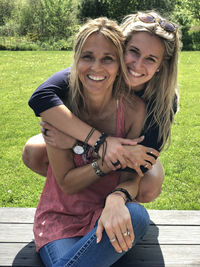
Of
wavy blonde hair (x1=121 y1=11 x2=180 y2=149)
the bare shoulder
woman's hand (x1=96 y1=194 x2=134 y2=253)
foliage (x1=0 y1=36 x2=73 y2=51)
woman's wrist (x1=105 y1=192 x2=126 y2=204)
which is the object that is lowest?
foliage (x1=0 y1=36 x2=73 y2=51)

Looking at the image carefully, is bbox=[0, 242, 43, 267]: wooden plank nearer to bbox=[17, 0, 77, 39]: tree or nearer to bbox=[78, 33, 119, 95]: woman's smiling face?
bbox=[78, 33, 119, 95]: woman's smiling face

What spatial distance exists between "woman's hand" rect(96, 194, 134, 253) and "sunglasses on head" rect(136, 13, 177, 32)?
126cm

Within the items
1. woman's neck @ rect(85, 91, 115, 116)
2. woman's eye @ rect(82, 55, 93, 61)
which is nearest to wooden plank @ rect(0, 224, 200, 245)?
woman's neck @ rect(85, 91, 115, 116)

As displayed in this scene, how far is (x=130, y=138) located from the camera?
7.67ft

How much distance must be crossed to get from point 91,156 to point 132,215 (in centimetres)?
54

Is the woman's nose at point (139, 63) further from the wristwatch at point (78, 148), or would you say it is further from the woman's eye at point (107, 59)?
the wristwatch at point (78, 148)

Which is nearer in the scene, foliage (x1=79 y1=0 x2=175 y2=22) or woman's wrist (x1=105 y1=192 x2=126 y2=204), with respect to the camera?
woman's wrist (x1=105 y1=192 x2=126 y2=204)

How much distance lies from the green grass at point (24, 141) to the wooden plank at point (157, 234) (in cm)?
133

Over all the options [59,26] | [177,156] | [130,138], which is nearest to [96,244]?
[130,138]

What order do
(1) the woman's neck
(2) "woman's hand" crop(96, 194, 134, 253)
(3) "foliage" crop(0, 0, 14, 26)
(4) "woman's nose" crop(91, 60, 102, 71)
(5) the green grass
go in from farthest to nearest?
(3) "foliage" crop(0, 0, 14, 26) < (5) the green grass < (1) the woman's neck < (4) "woman's nose" crop(91, 60, 102, 71) < (2) "woman's hand" crop(96, 194, 134, 253)

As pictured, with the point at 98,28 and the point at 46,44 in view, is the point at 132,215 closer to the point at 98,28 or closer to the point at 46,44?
the point at 98,28

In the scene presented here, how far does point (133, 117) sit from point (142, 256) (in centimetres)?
92

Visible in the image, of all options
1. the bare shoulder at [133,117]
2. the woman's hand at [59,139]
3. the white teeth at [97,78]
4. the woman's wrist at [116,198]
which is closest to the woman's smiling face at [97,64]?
the white teeth at [97,78]

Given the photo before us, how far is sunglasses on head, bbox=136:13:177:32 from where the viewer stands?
A: 2.37m
